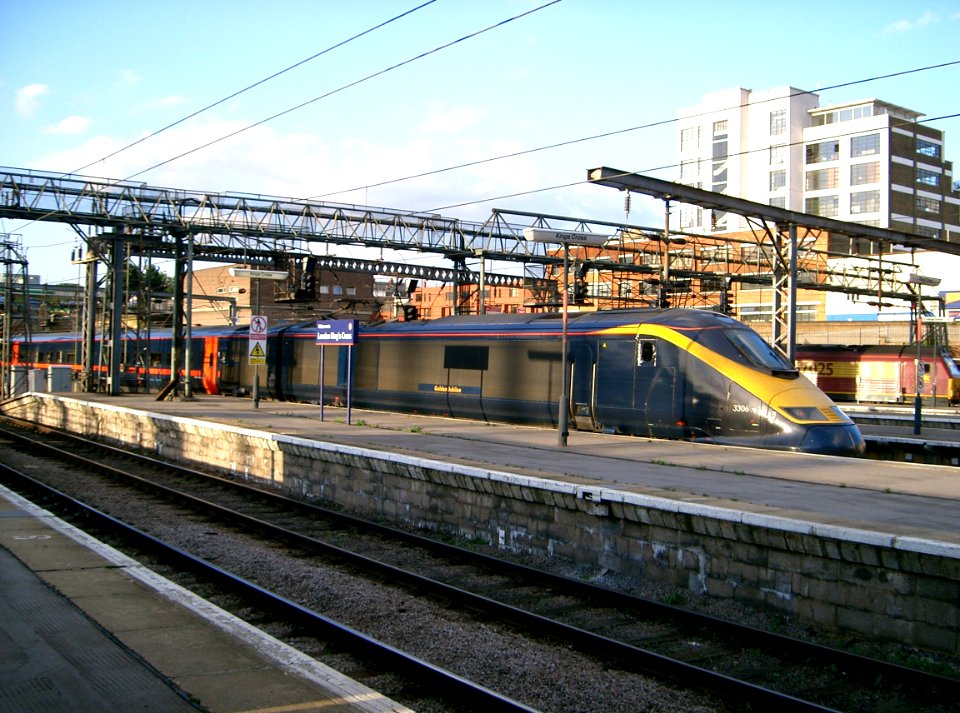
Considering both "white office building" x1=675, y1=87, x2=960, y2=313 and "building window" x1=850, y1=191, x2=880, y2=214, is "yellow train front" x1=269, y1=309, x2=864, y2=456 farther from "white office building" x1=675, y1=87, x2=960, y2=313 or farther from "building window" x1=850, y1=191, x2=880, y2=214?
"building window" x1=850, y1=191, x2=880, y2=214

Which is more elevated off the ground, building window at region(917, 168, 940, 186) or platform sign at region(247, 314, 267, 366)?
building window at region(917, 168, 940, 186)

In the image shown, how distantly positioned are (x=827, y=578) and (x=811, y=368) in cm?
3667

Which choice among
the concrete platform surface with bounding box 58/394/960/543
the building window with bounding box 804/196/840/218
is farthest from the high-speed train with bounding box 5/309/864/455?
the building window with bounding box 804/196/840/218

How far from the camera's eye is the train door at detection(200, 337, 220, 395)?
119ft

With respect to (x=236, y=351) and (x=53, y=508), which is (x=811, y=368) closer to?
(x=236, y=351)

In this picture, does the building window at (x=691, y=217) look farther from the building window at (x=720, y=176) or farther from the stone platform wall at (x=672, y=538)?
the stone platform wall at (x=672, y=538)

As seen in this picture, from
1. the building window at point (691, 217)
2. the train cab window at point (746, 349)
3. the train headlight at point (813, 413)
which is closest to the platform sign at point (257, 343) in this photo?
the train cab window at point (746, 349)

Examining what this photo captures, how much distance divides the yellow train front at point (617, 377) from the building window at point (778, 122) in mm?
57259

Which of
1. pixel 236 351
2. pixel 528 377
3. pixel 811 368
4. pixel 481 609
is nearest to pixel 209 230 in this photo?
pixel 236 351

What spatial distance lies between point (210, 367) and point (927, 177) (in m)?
61.1

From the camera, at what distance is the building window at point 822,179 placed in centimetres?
7012

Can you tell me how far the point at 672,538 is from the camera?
964 cm

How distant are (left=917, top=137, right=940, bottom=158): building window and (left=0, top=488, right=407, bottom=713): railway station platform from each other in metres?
75.1

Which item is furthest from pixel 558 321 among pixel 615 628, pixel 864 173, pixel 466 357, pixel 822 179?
pixel 822 179
